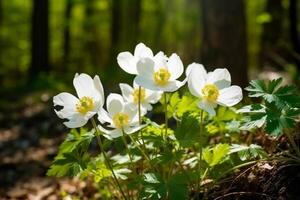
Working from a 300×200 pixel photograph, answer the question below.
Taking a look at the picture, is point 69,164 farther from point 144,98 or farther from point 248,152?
point 248,152

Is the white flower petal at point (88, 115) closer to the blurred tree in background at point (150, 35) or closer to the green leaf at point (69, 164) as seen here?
the green leaf at point (69, 164)

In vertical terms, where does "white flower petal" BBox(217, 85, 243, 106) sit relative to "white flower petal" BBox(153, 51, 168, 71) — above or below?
below

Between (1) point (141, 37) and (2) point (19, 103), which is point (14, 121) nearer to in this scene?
(2) point (19, 103)

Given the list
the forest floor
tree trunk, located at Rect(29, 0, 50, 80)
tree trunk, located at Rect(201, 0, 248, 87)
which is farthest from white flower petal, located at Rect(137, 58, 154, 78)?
tree trunk, located at Rect(29, 0, 50, 80)

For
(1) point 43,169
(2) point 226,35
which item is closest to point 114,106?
(1) point 43,169

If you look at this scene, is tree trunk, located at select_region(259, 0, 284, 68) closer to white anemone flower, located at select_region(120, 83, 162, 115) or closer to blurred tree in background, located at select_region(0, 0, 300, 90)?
blurred tree in background, located at select_region(0, 0, 300, 90)

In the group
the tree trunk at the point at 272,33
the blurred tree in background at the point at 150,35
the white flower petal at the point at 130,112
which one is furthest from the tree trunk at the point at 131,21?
the white flower petal at the point at 130,112

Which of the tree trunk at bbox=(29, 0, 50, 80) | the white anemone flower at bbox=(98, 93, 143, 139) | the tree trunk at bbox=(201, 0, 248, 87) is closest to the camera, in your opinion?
the white anemone flower at bbox=(98, 93, 143, 139)
